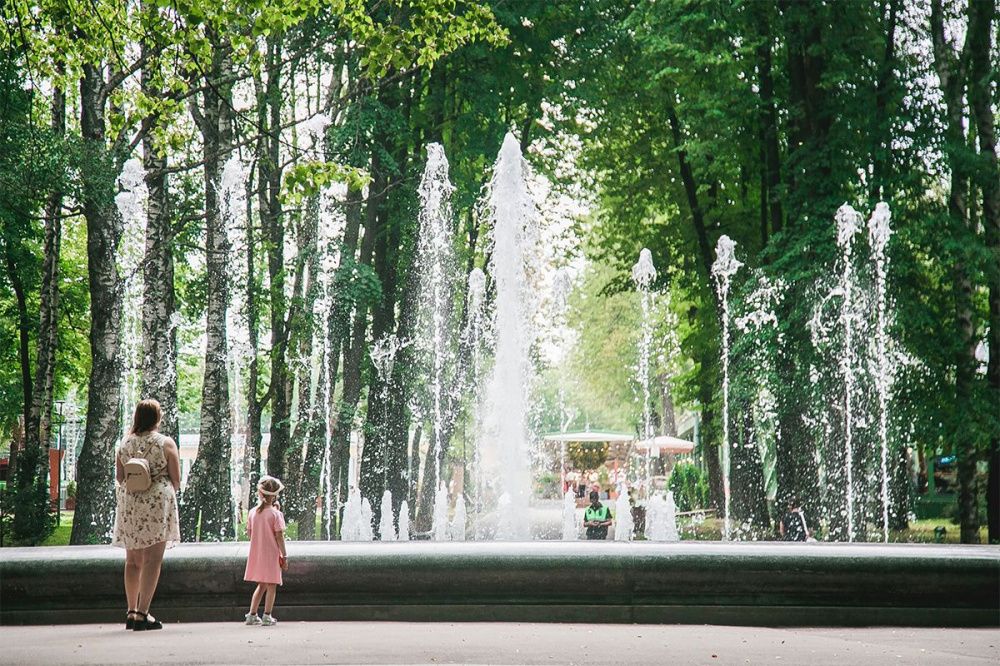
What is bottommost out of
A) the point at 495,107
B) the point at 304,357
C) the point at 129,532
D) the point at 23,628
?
the point at 23,628

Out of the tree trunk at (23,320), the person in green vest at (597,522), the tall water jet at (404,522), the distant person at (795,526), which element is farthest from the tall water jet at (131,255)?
the distant person at (795,526)

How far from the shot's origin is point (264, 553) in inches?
313

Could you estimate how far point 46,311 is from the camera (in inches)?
888

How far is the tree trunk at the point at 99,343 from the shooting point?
640 inches

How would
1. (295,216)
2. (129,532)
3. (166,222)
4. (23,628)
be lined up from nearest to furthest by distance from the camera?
1. (129,532)
2. (23,628)
3. (166,222)
4. (295,216)

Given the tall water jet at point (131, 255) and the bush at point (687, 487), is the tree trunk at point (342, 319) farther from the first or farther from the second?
the bush at point (687, 487)

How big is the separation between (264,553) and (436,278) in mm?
19305

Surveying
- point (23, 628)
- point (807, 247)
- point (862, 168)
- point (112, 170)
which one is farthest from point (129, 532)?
point (862, 168)

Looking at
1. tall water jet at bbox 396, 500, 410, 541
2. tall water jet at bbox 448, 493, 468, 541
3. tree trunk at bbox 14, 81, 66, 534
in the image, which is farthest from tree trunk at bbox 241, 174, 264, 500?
tall water jet at bbox 448, 493, 468, 541

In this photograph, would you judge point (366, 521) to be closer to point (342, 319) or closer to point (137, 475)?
point (342, 319)

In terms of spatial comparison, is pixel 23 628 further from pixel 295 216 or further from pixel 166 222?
pixel 295 216

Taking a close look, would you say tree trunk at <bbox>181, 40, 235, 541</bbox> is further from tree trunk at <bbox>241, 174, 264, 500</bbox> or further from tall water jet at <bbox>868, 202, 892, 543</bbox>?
tall water jet at <bbox>868, 202, 892, 543</bbox>

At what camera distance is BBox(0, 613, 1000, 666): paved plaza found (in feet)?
21.5

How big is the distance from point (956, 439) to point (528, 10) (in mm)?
11394
